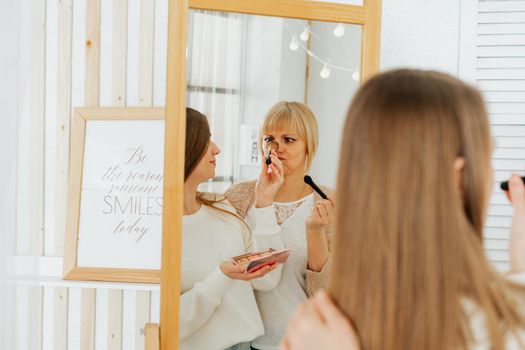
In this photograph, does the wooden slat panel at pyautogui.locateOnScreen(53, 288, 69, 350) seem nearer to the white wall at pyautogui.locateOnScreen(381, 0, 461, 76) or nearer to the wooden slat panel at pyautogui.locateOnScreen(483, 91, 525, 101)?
the white wall at pyautogui.locateOnScreen(381, 0, 461, 76)

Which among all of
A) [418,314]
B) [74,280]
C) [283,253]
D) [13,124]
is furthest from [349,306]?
[74,280]

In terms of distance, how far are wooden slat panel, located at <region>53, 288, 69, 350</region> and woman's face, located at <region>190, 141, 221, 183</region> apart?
2.05 ft

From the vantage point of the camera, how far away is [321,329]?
2.91 feet

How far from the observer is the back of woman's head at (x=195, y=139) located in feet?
→ 4.44

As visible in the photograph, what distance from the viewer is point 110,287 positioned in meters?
1.54

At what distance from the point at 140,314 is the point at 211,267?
16.7 inches

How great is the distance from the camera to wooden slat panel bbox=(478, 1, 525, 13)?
1.63 meters

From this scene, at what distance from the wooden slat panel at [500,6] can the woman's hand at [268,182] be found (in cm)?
80

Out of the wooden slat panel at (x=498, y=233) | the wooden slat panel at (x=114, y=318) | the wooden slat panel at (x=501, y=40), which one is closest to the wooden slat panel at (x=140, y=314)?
the wooden slat panel at (x=114, y=318)

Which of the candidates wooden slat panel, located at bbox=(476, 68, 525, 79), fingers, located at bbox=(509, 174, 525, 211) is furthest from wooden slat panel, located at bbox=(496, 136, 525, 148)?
fingers, located at bbox=(509, 174, 525, 211)

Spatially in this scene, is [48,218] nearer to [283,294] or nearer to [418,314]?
[283,294]

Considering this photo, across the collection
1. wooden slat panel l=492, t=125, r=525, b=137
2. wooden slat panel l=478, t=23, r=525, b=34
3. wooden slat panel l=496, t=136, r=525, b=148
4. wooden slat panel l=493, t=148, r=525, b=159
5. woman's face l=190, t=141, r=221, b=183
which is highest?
wooden slat panel l=478, t=23, r=525, b=34

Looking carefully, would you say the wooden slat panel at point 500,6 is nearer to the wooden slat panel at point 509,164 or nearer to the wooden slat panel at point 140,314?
the wooden slat panel at point 509,164

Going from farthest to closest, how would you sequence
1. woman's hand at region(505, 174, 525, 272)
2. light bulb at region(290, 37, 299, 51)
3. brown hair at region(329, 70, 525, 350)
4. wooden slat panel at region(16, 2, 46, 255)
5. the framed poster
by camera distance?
the framed poster, light bulb at region(290, 37, 299, 51), wooden slat panel at region(16, 2, 46, 255), woman's hand at region(505, 174, 525, 272), brown hair at region(329, 70, 525, 350)
